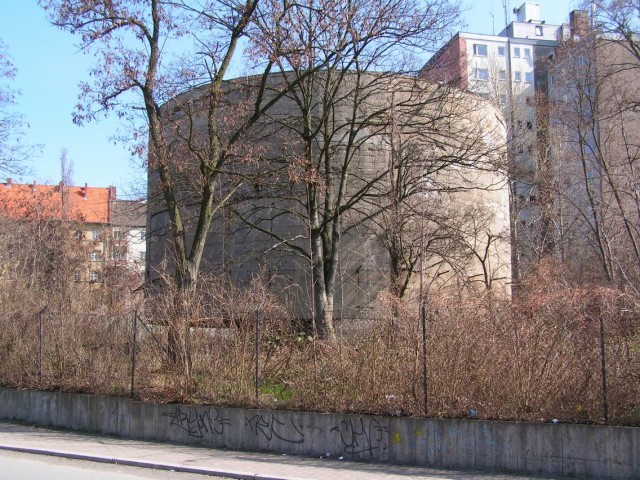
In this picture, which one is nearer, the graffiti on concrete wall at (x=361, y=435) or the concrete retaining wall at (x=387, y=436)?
the concrete retaining wall at (x=387, y=436)

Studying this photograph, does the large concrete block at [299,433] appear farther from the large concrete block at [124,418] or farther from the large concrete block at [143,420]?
the large concrete block at [124,418]

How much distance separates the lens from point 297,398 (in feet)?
38.5

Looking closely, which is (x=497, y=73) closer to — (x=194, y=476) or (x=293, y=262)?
(x=293, y=262)

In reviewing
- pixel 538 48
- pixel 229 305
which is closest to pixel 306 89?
pixel 229 305

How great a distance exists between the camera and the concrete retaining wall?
30.7 ft

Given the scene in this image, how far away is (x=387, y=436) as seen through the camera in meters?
10.6

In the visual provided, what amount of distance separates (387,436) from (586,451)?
2997mm

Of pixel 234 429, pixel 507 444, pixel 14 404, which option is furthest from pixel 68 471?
pixel 507 444

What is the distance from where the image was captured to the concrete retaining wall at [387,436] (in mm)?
9352

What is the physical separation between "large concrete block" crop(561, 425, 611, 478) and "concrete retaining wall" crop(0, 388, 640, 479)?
Result: 1 centimetres

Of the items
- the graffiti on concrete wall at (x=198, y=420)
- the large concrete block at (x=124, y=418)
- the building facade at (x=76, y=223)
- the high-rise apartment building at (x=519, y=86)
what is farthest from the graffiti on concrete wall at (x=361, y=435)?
the building facade at (x=76, y=223)

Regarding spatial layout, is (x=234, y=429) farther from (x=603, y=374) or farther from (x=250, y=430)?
(x=603, y=374)

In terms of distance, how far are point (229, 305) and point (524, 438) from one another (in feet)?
19.6

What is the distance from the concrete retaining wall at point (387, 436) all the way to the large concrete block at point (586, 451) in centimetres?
1
